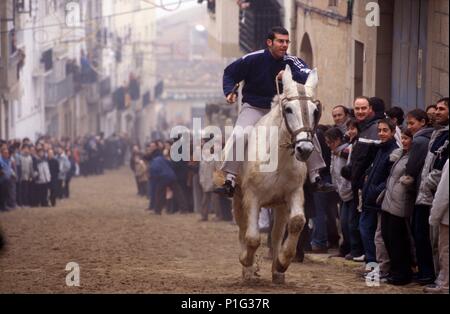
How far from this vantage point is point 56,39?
52250mm

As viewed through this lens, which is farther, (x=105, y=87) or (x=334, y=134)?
(x=105, y=87)

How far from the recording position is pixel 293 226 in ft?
41.4

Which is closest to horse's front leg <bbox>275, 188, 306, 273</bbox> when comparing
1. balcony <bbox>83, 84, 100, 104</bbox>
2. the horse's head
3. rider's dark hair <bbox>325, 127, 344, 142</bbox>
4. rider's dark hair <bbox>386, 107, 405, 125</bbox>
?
the horse's head

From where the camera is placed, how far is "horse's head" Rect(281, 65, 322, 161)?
12078mm

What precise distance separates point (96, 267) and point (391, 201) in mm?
4244

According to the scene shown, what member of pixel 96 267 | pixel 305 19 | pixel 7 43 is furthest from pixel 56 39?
pixel 96 267

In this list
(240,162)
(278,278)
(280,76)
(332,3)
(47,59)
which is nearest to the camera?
(280,76)

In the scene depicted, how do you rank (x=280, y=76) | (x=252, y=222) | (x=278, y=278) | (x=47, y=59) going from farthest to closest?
1. (x=47, y=59)
2. (x=278, y=278)
3. (x=280, y=76)
4. (x=252, y=222)

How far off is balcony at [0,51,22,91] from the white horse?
31141mm

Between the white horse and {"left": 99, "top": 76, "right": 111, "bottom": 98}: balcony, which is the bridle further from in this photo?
{"left": 99, "top": 76, "right": 111, "bottom": 98}: balcony

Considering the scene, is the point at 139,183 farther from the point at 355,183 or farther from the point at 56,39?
the point at 355,183

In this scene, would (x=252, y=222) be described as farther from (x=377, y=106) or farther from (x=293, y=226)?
(x=377, y=106)

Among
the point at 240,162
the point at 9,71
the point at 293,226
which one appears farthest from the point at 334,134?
the point at 9,71

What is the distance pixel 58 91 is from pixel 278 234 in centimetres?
4904
